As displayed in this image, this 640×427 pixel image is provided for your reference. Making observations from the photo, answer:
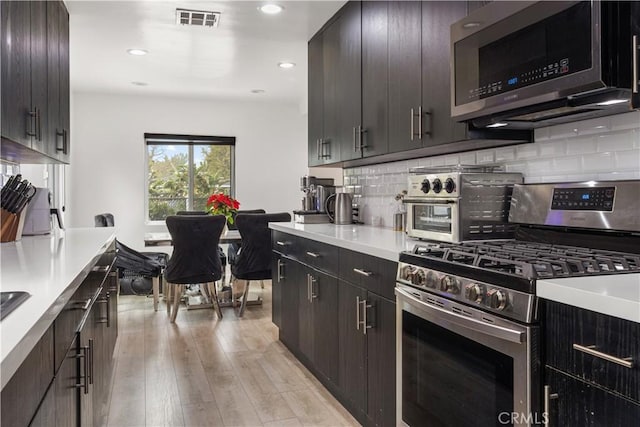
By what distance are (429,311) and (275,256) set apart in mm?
2274

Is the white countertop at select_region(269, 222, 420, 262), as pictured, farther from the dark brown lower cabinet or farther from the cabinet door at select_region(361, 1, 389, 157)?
the cabinet door at select_region(361, 1, 389, 157)

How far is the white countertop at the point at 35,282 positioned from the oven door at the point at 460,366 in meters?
1.11

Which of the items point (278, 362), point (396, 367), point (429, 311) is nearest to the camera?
point (429, 311)

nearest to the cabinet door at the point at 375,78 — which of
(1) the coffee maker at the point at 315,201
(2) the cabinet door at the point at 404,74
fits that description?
(2) the cabinet door at the point at 404,74

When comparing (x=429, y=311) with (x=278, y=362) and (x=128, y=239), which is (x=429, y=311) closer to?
(x=278, y=362)

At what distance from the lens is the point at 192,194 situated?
684 cm

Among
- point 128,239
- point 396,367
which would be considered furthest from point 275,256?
point 128,239

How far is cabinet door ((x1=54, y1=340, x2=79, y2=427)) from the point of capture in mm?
1277

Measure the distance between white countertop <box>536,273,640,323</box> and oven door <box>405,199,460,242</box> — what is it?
82 cm

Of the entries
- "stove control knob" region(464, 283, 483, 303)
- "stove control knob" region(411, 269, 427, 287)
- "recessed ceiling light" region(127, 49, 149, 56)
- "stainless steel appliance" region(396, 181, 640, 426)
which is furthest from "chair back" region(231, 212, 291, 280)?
"stove control knob" region(464, 283, 483, 303)

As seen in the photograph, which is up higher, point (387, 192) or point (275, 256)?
point (387, 192)

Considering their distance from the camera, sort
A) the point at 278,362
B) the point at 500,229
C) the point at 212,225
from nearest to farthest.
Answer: the point at 500,229, the point at 278,362, the point at 212,225

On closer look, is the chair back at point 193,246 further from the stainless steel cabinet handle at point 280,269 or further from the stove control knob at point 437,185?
the stove control knob at point 437,185

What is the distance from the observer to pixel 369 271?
2.19 m
